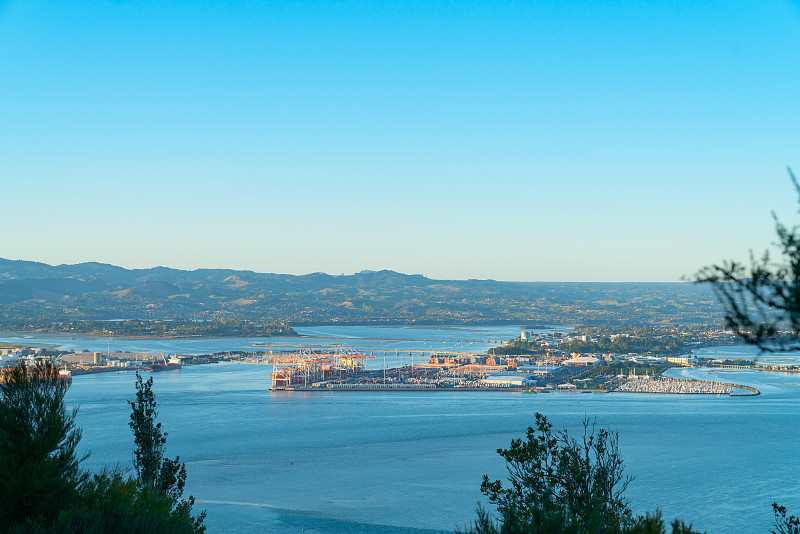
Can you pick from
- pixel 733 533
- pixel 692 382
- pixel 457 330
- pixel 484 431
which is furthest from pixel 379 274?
pixel 733 533

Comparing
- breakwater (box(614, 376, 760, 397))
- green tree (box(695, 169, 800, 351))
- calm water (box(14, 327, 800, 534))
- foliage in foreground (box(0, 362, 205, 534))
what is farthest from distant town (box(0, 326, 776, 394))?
green tree (box(695, 169, 800, 351))

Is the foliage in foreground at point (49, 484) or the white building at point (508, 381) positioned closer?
the foliage in foreground at point (49, 484)

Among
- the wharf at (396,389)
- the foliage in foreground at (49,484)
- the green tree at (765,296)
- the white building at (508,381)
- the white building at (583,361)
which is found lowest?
the wharf at (396,389)

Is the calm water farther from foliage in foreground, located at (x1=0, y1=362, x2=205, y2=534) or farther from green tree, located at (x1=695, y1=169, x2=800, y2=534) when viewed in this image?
green tree, located at (x1=695, y1=169, x2=800, y2=534)

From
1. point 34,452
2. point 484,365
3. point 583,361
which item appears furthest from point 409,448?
point 583,361

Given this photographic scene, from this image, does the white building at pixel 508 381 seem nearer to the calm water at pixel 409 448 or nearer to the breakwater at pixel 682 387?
the calm water at pixel 409 448

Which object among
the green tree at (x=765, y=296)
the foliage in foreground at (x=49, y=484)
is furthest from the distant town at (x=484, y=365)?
the green tree at (x=765, y=296)

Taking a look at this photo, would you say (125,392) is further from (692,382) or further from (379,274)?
(379,274)
